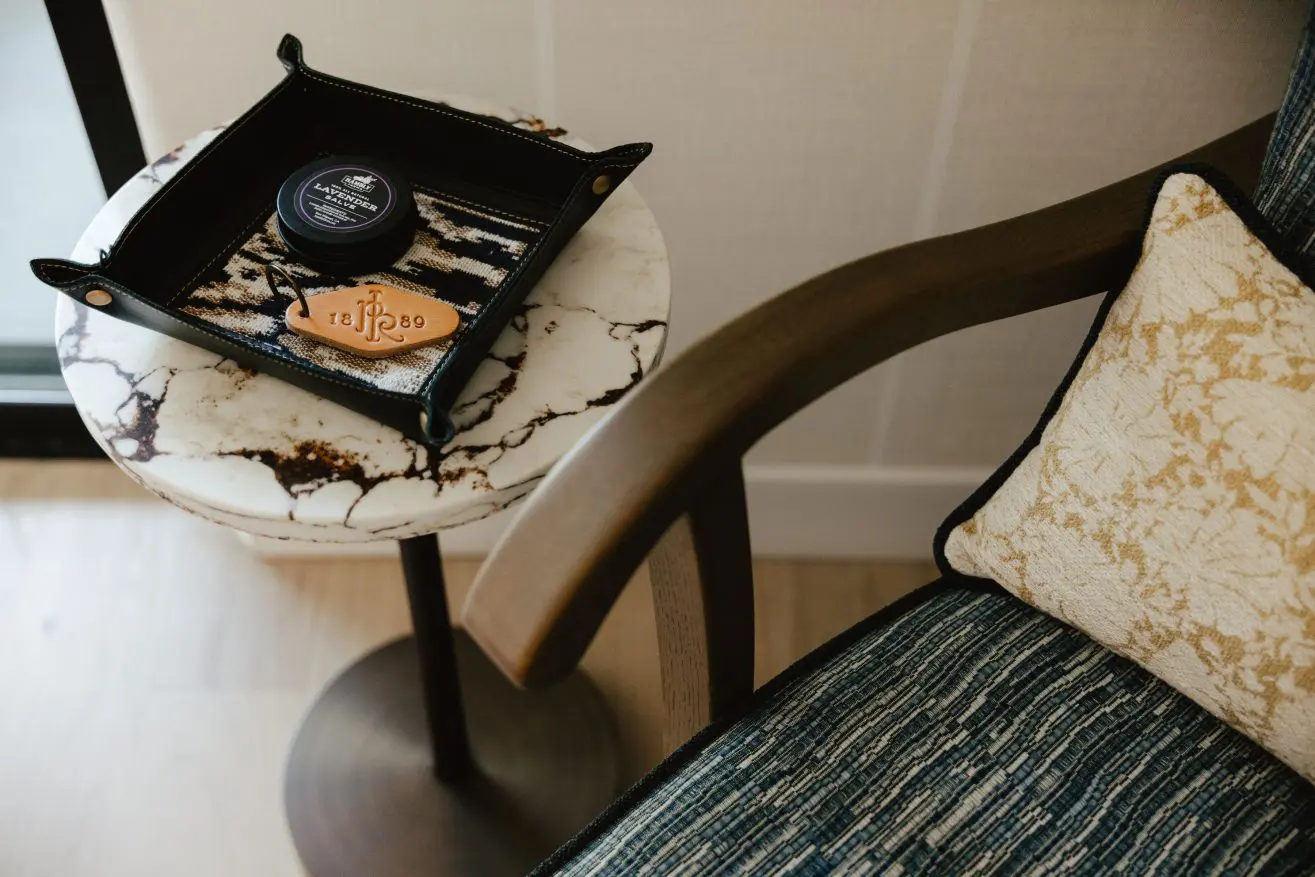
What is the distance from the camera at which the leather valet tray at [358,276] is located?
2.23ft

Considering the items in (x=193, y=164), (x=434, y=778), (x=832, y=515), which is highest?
(x=193, y=164)

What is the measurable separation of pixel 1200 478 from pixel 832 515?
0.69 m

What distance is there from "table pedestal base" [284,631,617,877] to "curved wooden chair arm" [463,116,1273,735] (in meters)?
0.41

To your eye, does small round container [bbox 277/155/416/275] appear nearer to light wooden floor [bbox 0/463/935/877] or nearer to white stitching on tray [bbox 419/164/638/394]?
white stitching on tray [bbox 419/164/638/394]

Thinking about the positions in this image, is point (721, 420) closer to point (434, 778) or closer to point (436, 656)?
point (436, 656)

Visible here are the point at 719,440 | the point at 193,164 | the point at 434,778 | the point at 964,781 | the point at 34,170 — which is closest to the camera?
the point at 719,440

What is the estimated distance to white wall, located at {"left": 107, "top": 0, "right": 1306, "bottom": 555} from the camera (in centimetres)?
94

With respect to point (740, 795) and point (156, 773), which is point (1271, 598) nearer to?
point (740, 795)

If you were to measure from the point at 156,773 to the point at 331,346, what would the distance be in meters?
0.64

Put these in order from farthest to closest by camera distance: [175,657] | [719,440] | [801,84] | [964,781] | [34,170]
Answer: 1. [34,170]
2. [175,657]
3. [801,84]
4. [964,781]
5. [719,440]

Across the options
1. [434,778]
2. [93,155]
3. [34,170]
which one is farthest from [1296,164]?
[34,170]

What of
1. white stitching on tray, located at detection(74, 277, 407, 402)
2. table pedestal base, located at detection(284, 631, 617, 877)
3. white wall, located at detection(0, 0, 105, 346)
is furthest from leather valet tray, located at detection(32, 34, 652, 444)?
white wall, located at detection(0, 0, 105, 346)

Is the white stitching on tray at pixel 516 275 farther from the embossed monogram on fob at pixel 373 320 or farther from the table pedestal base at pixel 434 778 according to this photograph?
the table pedestal base at pixel 434 778

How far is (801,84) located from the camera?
38.7 inches
